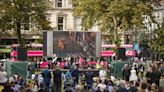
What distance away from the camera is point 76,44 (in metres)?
47.3

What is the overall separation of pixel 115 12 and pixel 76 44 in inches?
362

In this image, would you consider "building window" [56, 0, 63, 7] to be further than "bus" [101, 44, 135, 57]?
Yes

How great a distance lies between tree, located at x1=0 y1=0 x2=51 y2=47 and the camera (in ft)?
Result: 166

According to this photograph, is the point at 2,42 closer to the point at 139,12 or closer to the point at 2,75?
the point at 139,12

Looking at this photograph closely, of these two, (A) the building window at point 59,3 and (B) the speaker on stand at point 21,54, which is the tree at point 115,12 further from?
(A) the building window at point 59,3

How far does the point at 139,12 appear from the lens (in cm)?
5503

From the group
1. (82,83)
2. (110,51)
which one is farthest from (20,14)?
(82,83)

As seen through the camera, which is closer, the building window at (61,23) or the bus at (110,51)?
the bus at (110,51)

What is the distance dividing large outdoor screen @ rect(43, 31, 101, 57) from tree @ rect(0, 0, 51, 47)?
6491mm

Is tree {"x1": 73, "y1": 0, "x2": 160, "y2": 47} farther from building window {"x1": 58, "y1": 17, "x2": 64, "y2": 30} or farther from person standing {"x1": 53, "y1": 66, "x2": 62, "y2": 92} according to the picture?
person standing {"x1": 53, "y1": 66, "x2": 62, "y2": 92}

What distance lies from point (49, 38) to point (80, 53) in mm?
3518

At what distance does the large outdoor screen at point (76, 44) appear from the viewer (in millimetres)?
46688

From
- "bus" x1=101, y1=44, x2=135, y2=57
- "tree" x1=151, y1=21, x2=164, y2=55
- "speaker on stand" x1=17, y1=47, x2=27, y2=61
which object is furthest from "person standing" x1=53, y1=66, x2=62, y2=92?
"bus" x1=101, y1=44, x2=135, y2=57

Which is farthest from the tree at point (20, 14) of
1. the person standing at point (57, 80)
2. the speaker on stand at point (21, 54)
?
the person standing at point (57, 80)
